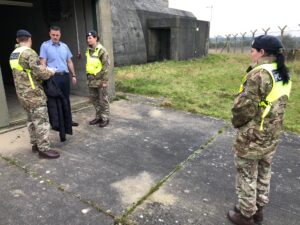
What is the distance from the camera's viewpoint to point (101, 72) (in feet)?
15.6

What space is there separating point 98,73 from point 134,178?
2202mm

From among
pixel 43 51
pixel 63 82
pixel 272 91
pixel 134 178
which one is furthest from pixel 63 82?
pixel 272 91

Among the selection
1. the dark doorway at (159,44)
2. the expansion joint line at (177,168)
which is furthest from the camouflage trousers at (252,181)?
the dark doorway at (159,44)

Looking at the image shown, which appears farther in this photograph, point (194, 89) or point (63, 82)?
point (194, 89)

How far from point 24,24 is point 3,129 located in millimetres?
3902

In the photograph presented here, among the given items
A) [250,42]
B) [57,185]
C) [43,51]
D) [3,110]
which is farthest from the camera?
[250,42]

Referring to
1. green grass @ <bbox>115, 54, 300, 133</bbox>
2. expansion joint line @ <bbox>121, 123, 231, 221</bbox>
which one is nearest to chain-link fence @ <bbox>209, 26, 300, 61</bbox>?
green grass @ <bbox>115, 54, 300, 133</bbox>

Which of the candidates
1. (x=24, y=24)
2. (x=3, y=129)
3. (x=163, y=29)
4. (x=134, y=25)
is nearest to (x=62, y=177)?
(x=3, y=129)

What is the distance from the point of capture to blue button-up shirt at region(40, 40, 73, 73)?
4301 millimetres

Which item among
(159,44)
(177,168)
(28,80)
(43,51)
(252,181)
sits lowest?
(177,168)

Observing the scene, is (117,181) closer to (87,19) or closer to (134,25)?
(87,19)

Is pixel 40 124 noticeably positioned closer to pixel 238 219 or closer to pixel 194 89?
pixel 238 219

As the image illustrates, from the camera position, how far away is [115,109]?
605 cm

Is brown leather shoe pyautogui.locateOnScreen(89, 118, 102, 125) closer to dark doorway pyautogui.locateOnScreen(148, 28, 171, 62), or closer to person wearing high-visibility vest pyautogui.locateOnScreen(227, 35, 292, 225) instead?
person wearing high-visibility vest pyautogui.locateOnScreen(227, 35, 292, 225)
